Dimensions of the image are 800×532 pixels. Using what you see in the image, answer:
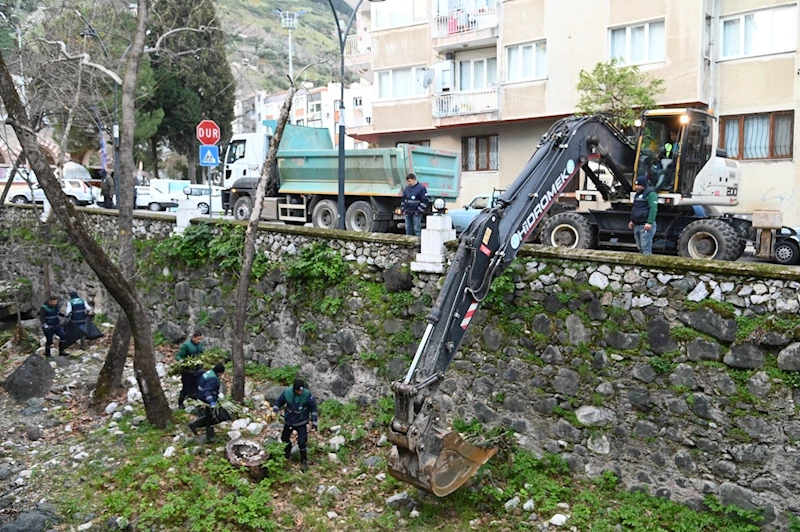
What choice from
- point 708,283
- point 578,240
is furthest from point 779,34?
point 708,283

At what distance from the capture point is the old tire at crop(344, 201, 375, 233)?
1520 centimetres

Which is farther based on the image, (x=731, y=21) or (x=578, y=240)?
(x=731, y=21)

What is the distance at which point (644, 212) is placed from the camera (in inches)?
403

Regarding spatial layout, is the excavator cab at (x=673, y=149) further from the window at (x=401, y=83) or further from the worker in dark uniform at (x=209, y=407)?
the window at (x=401, y=83)

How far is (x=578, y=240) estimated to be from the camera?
1195 cm

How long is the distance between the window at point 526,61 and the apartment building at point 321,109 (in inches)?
240

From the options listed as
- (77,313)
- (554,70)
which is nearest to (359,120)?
(554,70)

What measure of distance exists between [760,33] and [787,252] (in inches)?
413

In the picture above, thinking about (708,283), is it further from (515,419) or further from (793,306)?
(515,419)

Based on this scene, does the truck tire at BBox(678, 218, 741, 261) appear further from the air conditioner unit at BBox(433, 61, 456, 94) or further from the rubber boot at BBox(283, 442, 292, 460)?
the air conditioner unit at BBox(433, 61, 456, 94)

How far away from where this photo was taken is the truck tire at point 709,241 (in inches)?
408

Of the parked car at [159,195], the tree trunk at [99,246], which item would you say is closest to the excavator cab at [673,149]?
the tree trunk at [99,246]

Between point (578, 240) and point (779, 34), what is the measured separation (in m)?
11.3

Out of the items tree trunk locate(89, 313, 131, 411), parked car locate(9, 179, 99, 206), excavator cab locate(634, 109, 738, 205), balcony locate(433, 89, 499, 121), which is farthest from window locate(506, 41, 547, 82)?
parked car locate(9, 179, 99, 206)
